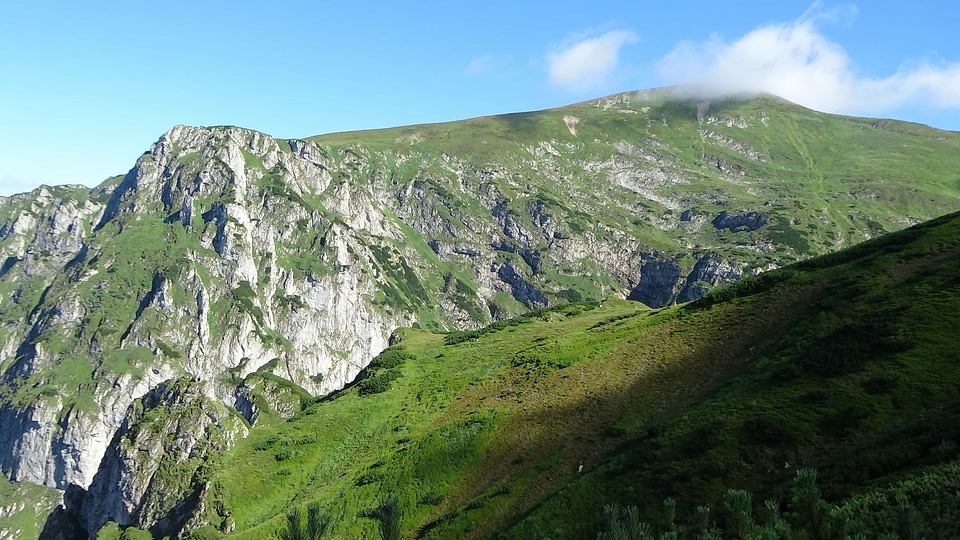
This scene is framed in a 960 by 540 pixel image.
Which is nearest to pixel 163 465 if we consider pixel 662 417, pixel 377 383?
pixel 377 383

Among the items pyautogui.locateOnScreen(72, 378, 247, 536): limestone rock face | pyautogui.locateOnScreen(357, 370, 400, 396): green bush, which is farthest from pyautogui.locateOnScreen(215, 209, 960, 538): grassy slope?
pyautogui.locateOnScreen(72, 378, 247, 536): limestone rock face

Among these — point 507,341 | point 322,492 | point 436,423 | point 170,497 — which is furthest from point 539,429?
point 170,497

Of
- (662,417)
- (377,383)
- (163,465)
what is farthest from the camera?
(377,383)

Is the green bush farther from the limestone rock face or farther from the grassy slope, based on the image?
the limestone rock face

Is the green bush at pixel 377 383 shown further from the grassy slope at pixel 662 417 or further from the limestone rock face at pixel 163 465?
the limestone rock face at pixel 163 465

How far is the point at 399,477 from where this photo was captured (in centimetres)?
5581

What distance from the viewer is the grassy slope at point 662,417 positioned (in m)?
34.2

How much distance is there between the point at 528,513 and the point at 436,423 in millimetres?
29130

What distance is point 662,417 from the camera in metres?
47.0

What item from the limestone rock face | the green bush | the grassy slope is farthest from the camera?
A: the green bush

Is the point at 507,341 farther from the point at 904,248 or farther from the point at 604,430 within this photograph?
the point at 904,248

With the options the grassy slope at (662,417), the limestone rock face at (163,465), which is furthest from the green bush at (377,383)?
the limestone rock face at (163,465)

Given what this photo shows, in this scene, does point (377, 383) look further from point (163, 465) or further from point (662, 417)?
point (662, 417)

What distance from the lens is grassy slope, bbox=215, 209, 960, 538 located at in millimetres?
34250
